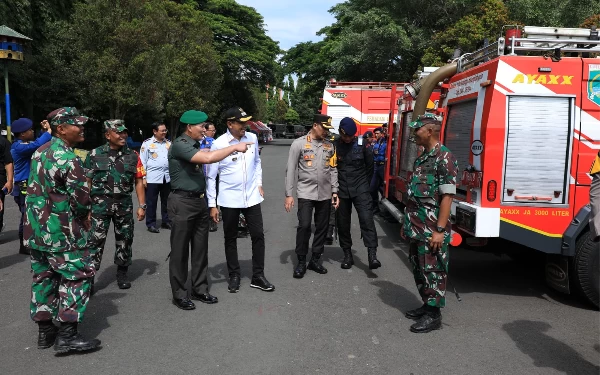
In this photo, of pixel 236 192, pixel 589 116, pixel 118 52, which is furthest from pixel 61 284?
Answer: pixel 118 52

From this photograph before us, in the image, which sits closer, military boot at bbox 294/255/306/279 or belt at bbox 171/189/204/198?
belt at bbox 171/189/204/198

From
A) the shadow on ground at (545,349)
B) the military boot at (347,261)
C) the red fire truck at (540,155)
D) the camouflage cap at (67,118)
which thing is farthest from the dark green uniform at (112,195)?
the shadow on ground at (545,349)

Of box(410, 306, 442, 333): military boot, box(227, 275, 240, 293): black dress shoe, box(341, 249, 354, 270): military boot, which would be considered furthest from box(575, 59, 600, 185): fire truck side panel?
box(227, 275, 240, 293): black dress shoe

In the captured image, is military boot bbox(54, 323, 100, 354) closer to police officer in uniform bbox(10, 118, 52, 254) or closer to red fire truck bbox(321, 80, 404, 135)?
police officer in uniform bbox(10, 118, 52, 254)

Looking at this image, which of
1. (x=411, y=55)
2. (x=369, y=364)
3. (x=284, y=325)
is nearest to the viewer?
(x=369, y=364)

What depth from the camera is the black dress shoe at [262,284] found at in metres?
5.89

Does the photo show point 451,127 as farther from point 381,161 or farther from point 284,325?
point 381,161

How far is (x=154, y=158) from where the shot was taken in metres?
9.21

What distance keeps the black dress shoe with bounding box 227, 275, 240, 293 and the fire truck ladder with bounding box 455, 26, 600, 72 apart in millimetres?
3599

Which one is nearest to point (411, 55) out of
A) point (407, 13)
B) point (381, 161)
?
point (407, 13)

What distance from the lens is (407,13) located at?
1093 inches

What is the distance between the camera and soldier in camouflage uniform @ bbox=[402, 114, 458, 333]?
4574 millimetres

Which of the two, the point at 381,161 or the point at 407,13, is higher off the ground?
the point at 407,13

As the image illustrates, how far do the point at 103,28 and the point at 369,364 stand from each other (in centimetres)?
2048
